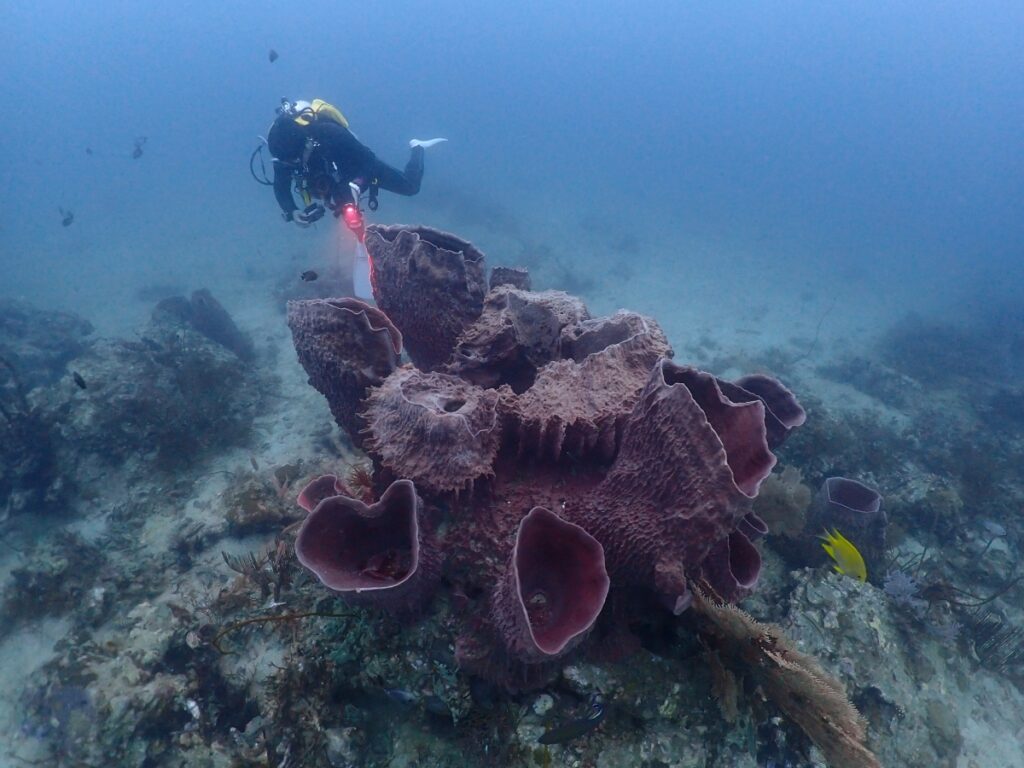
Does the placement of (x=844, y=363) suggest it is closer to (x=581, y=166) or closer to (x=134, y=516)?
(x=134, y=516)

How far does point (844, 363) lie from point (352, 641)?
16153mm

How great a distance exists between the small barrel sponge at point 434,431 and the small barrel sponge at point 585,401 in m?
0.23

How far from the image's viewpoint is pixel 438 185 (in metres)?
34.7

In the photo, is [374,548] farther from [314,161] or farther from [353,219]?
[314,161]

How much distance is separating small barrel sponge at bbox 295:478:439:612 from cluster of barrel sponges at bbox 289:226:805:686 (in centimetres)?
1

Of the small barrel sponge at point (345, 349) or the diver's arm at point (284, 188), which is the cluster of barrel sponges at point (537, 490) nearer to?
the small barrel sponge at point (345, 349)

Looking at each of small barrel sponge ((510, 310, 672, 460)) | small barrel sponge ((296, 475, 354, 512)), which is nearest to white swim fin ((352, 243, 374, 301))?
small barrel sponge ((296, 475, 354, 512))

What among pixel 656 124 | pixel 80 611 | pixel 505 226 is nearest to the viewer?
pixel 80 611

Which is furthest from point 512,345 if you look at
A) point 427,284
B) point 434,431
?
point 434,431

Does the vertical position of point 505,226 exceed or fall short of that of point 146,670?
it falls short

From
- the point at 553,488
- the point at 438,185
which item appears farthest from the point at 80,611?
the point at 438,185

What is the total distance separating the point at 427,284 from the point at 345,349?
36.8 inches

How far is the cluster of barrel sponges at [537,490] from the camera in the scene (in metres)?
2.51

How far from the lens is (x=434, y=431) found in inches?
110
